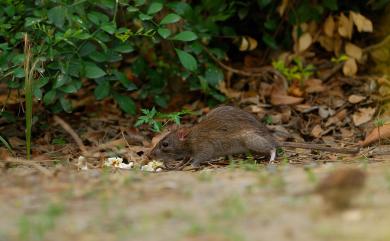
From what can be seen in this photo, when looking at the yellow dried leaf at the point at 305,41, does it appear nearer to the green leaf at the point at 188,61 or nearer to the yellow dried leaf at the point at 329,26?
the yellow dried leaf at the point at 329,26

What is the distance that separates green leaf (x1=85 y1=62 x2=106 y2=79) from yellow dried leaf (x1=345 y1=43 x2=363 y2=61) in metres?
3.21

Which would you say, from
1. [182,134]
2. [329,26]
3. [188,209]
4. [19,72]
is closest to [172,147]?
[182,134]

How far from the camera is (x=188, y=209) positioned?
439 cm

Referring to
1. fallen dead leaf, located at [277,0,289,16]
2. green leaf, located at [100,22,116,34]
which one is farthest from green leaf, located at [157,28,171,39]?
fallen dead leaf, located at [277,0,289,16]

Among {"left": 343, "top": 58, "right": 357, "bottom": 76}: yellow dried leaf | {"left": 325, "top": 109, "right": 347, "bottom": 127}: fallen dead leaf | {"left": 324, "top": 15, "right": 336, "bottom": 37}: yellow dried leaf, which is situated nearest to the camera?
{"left": 325, "top": 109, "right": 347, "bottom": 127}: fallen dead leaf

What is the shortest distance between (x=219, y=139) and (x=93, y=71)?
1.40m

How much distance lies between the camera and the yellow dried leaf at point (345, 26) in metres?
9.22

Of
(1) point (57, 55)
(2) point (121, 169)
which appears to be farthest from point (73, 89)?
(2) point (121, 169)

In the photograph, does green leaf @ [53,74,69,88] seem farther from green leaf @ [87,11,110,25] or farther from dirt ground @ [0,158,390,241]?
dirt ground @ [0,158,390,241]

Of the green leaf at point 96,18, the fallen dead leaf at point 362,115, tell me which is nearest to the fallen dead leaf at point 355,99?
the fallen dead leaf at point 362,115

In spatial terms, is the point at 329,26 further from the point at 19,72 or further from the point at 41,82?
the point at 19,72

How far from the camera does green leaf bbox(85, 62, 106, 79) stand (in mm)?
7621

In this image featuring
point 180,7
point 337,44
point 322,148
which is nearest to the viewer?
point 322,148

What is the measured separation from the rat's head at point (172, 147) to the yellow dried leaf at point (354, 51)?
2482mm
